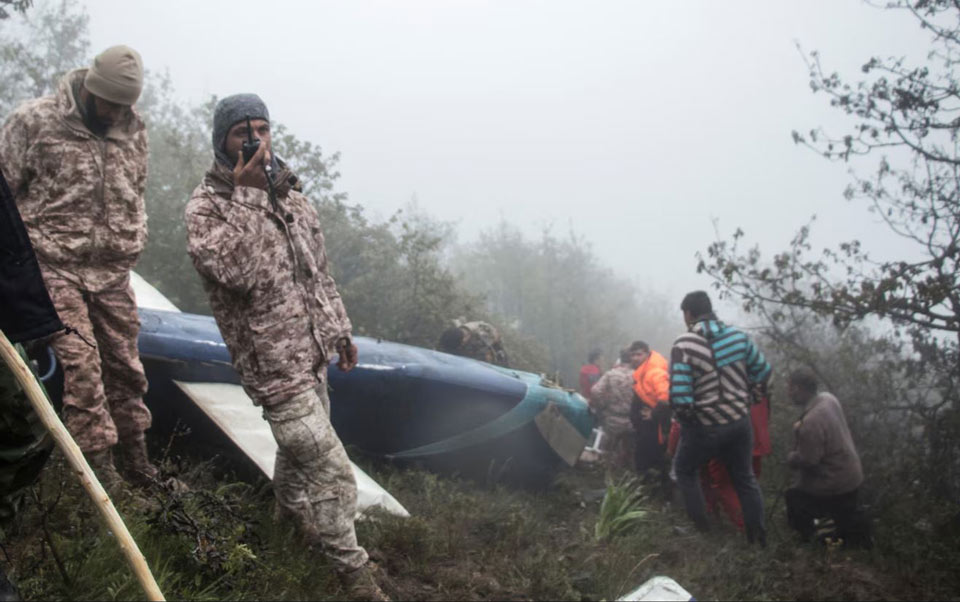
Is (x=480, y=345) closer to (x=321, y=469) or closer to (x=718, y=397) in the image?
(x=718, y=397)

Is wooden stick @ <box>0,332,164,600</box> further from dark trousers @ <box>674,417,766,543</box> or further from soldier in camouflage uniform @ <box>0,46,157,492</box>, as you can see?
dark trousers @ <box>674,417,766,543</box>

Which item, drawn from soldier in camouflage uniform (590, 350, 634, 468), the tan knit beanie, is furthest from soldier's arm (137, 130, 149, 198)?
soldier in camouflage uniform (590, 350, 634, 468)

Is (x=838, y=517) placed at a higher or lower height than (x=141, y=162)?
lower

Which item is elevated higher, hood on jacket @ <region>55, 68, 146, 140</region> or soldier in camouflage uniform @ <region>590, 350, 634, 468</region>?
hood on jacket @ <region>55, 68, 146, 140</region>

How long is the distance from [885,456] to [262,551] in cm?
597

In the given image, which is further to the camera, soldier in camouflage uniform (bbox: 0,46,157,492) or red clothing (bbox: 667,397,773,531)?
red clothing (bbox: 667,397,773,531)

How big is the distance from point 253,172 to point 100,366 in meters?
1.14

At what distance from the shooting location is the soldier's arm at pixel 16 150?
124 inches

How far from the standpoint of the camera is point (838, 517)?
18.7 ft

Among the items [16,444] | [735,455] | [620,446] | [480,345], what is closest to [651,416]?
[620,446]

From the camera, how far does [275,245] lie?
9.99ft

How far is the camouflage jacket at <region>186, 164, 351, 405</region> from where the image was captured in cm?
291

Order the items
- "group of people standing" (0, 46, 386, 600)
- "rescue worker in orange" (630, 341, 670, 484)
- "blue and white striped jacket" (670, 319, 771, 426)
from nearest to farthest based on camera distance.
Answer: "group of people standing" (0, 46, 386, 600), "blue and white striped jacket" (670, 319, 771, 426), "rescue worker in orange" (630, 341, 670, 484)

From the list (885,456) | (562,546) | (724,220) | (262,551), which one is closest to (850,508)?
(885,456)
